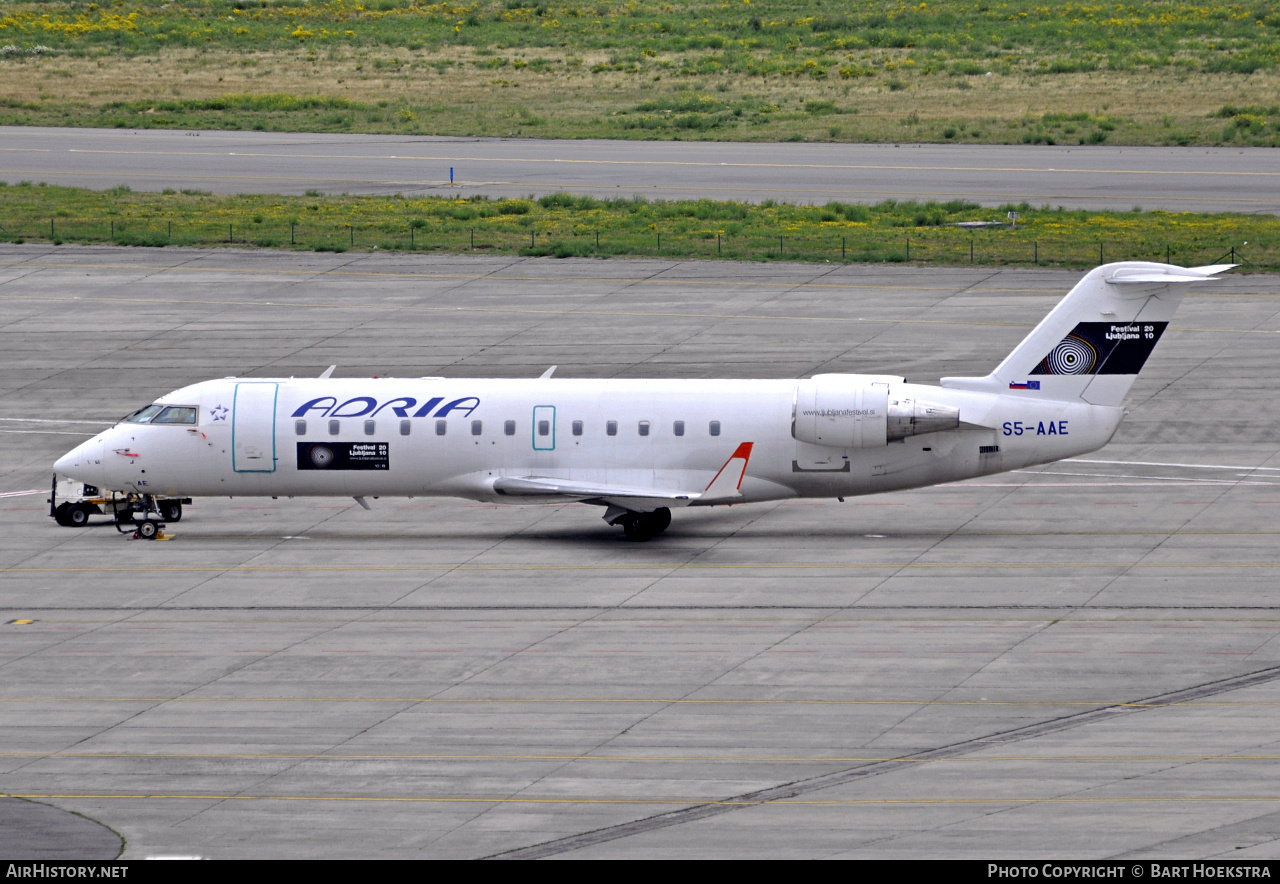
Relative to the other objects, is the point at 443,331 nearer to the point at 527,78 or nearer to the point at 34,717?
the point at 34,717

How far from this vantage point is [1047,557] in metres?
39.2

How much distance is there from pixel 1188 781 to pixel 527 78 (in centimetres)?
10593

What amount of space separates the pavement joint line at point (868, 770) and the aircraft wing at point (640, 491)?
12345 millimetres

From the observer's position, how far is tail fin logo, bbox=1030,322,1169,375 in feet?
132

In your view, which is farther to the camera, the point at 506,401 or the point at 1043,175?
the point at 1043,175

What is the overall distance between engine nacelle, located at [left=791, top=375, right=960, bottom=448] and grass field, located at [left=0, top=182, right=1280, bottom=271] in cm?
3073

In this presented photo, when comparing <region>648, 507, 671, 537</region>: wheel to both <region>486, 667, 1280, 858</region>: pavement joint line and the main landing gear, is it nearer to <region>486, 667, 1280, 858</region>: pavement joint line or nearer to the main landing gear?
the main landing gear

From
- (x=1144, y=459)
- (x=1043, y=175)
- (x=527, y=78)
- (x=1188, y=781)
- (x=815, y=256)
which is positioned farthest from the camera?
(x=527, y=78)

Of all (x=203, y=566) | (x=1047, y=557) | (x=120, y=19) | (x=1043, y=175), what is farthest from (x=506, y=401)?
(x=120, y=19)

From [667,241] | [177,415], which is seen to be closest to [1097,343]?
[177,415]

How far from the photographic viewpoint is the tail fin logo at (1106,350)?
4025 cm

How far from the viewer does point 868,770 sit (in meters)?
26.9

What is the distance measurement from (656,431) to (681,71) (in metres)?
88.1

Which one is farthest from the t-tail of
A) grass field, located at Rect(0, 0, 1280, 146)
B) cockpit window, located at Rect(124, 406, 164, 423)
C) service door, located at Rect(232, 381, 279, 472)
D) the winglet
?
grass field, located at Rect(0, 0, 1280, 146)
